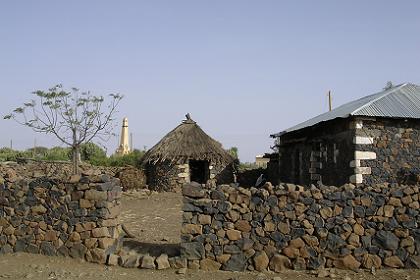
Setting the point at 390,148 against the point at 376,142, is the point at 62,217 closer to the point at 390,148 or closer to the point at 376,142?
the point at 376,142

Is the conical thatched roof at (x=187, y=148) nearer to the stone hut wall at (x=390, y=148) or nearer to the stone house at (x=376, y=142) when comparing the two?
the stone house at (x=376, y=142)

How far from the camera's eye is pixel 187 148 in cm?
2086

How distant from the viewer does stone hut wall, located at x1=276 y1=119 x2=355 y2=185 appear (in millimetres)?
13305

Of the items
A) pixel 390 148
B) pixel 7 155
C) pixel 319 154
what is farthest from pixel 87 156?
pixel 390 148

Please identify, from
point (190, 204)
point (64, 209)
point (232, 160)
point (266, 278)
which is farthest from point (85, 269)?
point (232, 160)

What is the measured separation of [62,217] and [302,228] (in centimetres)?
469

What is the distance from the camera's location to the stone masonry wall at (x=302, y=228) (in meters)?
Result: 7.61

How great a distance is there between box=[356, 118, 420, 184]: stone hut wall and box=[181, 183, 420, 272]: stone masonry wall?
5.08 metres

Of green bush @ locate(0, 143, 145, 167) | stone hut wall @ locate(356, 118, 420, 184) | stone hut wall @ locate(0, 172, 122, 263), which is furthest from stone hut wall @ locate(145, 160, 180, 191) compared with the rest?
stone hut wall @ locate(0, 172, 122, 263)

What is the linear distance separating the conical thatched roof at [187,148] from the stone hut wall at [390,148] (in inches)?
367

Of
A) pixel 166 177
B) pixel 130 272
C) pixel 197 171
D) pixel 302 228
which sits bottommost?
pixel 130 272

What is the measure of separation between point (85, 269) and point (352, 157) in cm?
831

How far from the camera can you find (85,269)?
7965 mm

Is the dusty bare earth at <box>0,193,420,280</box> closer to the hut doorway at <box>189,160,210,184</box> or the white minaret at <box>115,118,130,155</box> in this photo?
the hut doorway at <box>189,160,210,184</box>
